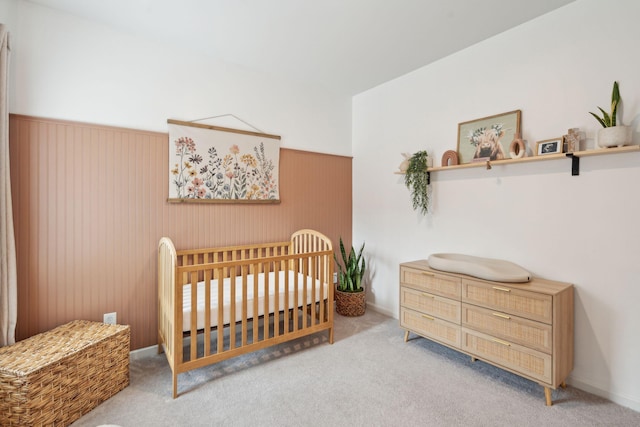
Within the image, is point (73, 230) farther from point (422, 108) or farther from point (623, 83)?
point (623, 83)

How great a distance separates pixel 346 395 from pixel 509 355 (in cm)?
116

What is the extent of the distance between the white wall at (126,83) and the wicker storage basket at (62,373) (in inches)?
60.8

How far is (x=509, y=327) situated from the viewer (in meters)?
2.08

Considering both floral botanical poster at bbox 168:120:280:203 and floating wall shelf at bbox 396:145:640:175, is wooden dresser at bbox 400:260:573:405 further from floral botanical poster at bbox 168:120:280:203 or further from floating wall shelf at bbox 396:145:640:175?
floral botanical poster at bbox 168:120:280:203

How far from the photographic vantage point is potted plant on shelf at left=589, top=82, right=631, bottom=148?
1829 millimetres

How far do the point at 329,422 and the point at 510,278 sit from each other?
1.51 meters

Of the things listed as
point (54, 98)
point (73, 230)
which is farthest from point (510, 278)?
point (54, 98)

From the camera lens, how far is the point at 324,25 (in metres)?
2.36

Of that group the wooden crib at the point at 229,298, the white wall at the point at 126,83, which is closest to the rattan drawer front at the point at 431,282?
the wooden crib at the point at 229,298

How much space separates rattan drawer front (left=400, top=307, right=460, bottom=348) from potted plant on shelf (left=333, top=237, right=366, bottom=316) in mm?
712

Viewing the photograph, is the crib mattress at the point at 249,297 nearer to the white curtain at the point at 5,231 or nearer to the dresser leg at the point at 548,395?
the white curtain at the point at 5,231

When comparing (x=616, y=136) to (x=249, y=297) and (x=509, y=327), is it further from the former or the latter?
(x=249, y=297)

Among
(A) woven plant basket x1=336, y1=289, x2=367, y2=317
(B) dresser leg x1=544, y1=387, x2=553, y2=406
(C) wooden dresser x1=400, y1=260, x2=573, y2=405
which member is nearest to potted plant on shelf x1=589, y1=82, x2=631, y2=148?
(C) wooden dresser x1=400, y1=260, x2=573, y2=405

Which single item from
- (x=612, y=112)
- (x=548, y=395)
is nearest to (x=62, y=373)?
(x=548, y=395)
